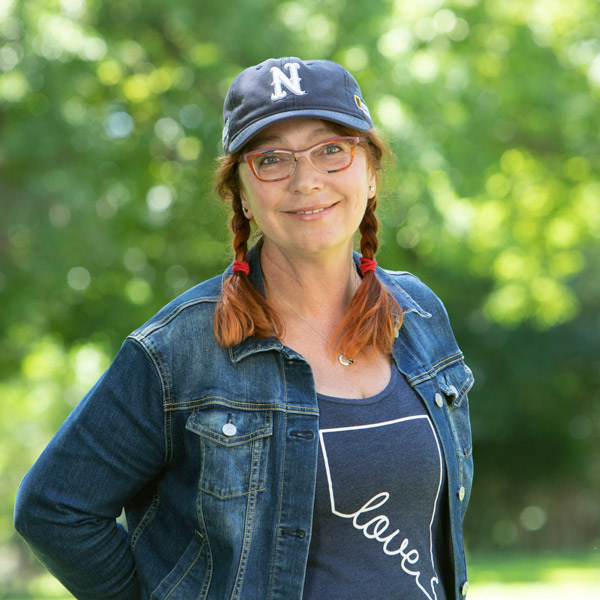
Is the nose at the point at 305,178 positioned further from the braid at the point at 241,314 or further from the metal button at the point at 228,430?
the metal button at the point at 228,430

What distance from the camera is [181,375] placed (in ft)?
6.96

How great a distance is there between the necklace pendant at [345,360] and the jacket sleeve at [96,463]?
1.56 ft

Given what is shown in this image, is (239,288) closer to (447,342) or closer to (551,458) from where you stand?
(447,342)

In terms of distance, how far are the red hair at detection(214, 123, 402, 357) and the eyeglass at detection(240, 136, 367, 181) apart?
4 centimetres

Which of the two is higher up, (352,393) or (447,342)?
(447,342)

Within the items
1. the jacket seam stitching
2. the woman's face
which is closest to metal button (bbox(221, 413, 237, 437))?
the jacket seam stitching

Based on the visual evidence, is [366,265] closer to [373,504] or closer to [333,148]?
[333,148]

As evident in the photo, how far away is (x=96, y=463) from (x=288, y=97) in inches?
38.3

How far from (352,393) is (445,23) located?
30.0 feet

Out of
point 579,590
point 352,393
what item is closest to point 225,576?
point 352,393

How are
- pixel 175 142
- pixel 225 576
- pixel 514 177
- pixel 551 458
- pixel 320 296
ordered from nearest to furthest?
pixel 225 576 → pixel 320 296 → pixel 175 142 → pixel 514 177 → pixel 551 458

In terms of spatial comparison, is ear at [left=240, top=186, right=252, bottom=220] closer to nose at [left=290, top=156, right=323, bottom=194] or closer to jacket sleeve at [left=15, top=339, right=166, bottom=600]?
nose at [left=290, top=156, right=323, bottom=194]

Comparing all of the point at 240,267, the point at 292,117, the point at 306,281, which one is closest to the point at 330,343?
the point at 306,281

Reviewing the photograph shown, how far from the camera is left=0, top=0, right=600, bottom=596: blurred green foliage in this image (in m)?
8.24
